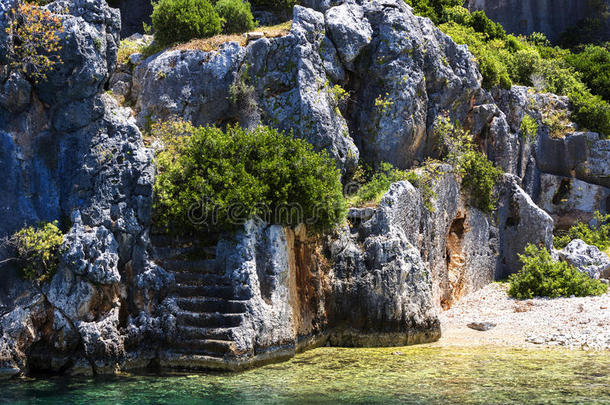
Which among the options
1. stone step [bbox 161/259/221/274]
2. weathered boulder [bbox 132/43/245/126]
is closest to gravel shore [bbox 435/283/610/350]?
stone step [bbox 161/259/221/274]

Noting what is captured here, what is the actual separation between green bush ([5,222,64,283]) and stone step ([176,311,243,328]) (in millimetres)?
2955

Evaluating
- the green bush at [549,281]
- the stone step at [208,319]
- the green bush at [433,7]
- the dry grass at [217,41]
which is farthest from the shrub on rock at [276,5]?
the stone step at [208,319]

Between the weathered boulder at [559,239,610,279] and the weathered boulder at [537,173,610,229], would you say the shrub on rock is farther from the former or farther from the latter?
the weathered boulder at [559,239,610,279]

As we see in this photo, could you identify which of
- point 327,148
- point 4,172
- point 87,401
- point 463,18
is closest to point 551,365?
point 327,148

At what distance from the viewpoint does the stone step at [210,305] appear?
46.1ft

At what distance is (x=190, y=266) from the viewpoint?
15062 millimetres

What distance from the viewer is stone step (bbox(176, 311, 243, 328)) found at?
13.8m

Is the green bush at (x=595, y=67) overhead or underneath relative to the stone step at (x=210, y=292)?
overhead

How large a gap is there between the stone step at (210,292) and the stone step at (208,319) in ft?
1.74

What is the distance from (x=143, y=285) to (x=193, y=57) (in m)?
8.06

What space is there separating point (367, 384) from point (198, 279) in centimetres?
486

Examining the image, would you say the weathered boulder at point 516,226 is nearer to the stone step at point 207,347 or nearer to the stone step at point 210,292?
the stone step at point 210,292

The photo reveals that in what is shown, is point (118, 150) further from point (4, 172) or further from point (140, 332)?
point (140, 332)

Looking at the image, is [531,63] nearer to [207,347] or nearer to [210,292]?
[210,292]
